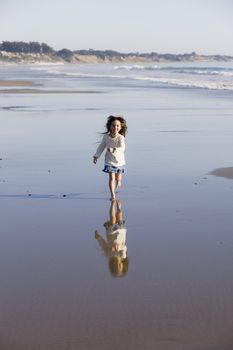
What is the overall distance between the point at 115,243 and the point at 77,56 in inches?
6947

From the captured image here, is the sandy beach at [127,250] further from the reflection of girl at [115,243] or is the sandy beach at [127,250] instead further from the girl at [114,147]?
the girl at [114,147]

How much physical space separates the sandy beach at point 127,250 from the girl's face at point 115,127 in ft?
2.26

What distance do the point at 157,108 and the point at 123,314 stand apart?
1584 centimetres

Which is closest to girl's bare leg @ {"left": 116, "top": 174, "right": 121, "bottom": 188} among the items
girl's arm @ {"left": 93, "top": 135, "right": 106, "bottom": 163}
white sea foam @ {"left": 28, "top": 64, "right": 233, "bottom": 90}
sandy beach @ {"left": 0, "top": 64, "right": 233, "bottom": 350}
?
sandy beach @ {"left": 0, "top": 64, "right": 233, "bottom": 350}

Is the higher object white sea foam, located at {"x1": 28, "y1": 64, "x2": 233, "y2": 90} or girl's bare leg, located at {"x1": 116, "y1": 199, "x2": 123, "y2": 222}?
girl's bare leg, located at {"x1": 116, "y1": 199, "x2": 123, "y2": 222}

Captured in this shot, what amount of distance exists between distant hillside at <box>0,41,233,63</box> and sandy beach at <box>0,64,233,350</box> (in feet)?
462

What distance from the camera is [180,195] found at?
738 cm

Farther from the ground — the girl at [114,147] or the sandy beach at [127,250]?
the girl at [114,147]

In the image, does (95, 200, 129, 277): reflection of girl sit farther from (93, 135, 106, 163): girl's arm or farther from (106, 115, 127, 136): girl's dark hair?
(106, 115, 127, 136): girl's dark hair

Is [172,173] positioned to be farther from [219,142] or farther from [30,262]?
[30,262]

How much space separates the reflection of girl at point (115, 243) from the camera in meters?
4.83

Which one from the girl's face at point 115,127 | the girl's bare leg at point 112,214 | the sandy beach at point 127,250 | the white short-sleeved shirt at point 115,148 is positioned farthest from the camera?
the white short-sleeved shirt at point 115,148

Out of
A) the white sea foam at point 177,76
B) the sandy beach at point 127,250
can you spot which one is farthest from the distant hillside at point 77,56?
the sandy beach at point 127,250

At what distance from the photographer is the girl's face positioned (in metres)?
7.62
